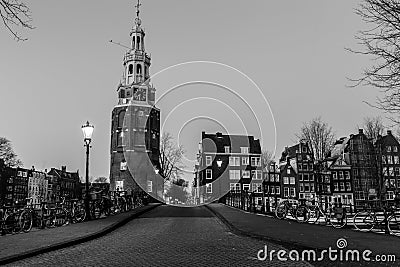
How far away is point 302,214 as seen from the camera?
60.3ft

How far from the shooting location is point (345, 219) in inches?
600

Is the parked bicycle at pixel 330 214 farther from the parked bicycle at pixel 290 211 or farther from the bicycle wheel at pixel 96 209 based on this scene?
the bicycle wheel at pixel 96 209

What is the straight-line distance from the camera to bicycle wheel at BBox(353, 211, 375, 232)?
1460 cm

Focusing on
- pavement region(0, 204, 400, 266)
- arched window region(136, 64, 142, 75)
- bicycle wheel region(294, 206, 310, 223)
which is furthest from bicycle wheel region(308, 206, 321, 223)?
arched window region(136, 64, 142, 75)

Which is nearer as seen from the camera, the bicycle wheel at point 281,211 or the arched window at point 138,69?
the bicycle wheel at point 281,211

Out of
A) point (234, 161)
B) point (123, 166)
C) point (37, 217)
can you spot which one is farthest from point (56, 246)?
point (123, 166)

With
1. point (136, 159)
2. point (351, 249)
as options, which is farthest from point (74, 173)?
point (351, 249)

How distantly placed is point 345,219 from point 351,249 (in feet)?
22.5

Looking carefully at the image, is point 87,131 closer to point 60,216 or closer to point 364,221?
point 60,216

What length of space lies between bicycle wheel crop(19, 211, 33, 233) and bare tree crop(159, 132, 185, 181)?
44.5 meters

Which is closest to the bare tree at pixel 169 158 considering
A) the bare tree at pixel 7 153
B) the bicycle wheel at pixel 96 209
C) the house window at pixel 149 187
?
the house window at pixel 149 187

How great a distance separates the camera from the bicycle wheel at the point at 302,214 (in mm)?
18008

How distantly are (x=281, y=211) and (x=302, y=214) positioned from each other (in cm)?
157

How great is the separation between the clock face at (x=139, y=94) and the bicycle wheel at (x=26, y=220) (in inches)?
2739
